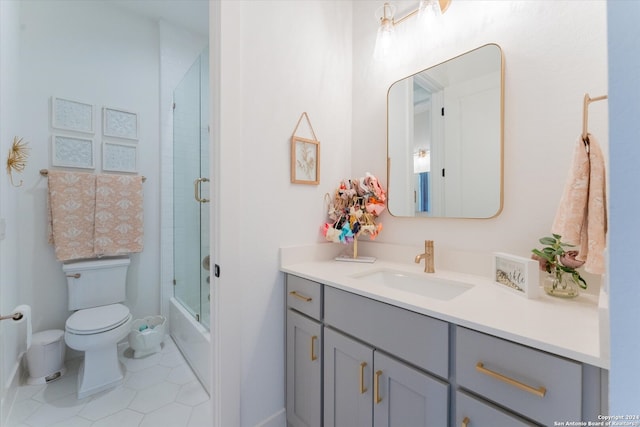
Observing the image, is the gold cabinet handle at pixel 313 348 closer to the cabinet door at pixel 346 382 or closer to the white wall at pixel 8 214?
the cabinet door at pixel 346 382

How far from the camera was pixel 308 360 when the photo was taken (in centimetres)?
121

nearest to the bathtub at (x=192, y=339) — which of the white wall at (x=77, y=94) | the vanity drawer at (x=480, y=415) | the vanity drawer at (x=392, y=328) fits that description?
the white wall at (x=77, y=94)

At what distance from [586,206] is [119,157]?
114 inches

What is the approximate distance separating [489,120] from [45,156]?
2.86 metres

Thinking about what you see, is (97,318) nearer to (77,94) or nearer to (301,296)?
(301,296)

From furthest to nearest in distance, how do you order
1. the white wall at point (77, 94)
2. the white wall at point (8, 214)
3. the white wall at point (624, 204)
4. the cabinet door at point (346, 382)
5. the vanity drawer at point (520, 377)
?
the white wall at point (77, 94), the white wall at point (8, 214), the cabinet door at point (346, 382), the vanity drawer at point (520, 377), the white wall at point (624, 204)

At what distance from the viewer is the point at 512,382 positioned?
621mm

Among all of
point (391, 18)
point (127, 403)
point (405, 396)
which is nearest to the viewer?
point (405, 396)

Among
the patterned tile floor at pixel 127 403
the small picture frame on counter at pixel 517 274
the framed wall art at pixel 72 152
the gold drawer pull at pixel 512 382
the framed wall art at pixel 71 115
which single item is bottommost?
the patterned tile floor at pixel 127 403

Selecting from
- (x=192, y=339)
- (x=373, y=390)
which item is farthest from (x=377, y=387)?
(x=192, y=339)

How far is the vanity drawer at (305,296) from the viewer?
1162 mm

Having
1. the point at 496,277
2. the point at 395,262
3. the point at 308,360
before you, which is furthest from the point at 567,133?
the point at 308,360

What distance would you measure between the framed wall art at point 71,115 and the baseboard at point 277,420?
242 cm

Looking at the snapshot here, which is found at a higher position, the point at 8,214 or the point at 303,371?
the point at 8,214
